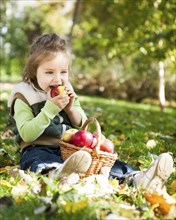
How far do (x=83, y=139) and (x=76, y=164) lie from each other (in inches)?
13.4

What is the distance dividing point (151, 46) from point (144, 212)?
8.22 metres

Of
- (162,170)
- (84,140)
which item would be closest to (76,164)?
(84,140)

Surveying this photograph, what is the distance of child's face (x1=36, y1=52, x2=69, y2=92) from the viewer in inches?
144

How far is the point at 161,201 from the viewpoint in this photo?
2.57 meters

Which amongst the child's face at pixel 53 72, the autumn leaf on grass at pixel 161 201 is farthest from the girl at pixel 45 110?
the autumn leaf on grass at pixel 161 201

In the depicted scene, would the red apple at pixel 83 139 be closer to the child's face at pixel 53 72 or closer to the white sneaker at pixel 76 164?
the white sneaker at pixel 76 164

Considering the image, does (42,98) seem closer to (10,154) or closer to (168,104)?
(10,154)

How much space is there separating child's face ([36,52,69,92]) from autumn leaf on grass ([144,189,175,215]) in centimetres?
130

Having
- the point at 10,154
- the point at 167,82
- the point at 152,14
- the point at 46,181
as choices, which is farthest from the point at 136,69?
the point at 46,181

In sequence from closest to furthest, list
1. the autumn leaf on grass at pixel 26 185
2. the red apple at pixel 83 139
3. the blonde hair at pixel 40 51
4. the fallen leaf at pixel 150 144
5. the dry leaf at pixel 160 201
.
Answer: the dry leaf at pixel 160 201 < the autumn leaf on grass at pixel 26 185 < the red apple at pixel 83 139 < the blonde hair at pixel 40 51 < the fallen leaf at pixel 150 144

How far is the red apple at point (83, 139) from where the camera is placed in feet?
10.7

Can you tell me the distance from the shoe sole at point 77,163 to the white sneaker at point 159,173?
399 mm

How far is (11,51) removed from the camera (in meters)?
21.8

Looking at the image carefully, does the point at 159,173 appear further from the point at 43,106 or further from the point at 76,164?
the point at 43,106
